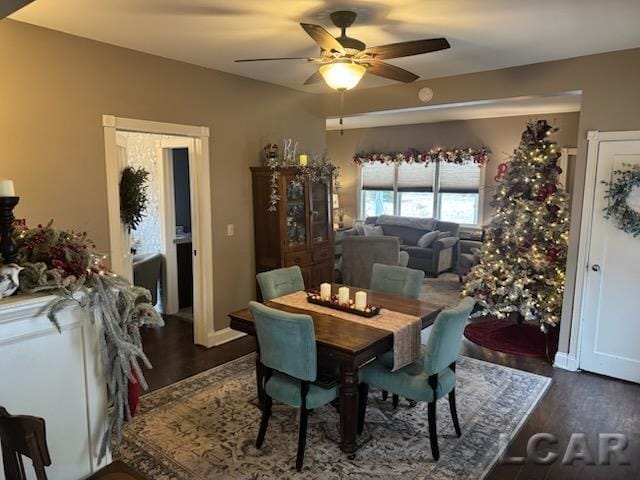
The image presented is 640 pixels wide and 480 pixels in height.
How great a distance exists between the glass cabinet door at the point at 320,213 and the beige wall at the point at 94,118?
0.75m

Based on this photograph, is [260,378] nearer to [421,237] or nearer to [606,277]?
[606,277]

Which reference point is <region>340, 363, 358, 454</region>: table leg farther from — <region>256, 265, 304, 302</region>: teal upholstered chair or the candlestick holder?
the candlestick holder

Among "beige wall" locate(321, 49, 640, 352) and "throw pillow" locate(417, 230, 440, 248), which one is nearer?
"beige wall" locate(321, 49, 640, 352)

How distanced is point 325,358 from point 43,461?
1.64m

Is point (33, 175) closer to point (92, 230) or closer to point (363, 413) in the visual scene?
point (92, 230)

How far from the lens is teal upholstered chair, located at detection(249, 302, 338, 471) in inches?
100.0

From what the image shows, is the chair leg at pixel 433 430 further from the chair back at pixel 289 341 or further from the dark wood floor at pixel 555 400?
the chair back at pixel 289 341

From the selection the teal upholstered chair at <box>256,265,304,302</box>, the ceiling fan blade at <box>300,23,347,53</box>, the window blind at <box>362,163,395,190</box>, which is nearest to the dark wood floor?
the teal upholstered chair at <box>256,265,304,302</box>

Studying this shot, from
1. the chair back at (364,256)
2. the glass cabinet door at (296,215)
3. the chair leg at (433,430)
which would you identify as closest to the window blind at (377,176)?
the chair back at (364,256)

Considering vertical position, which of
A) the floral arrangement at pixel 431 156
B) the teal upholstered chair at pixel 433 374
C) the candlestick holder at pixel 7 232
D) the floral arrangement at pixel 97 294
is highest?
the floral arrangement at pixel 431 156

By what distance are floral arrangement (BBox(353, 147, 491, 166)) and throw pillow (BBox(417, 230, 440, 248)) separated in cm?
150

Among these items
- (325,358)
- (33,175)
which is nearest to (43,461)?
(325,358)

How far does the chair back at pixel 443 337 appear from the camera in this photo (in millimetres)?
2639

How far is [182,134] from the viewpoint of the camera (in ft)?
13.7
